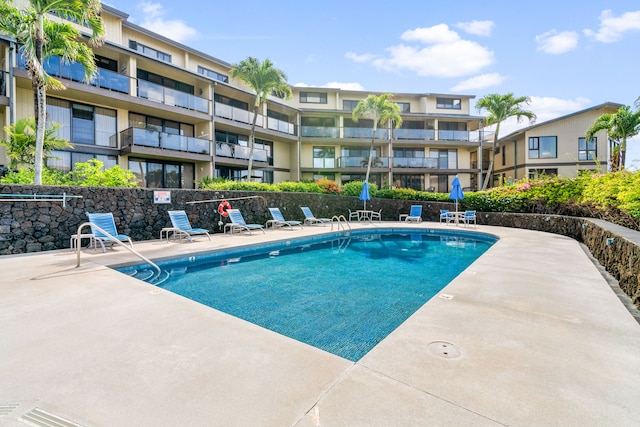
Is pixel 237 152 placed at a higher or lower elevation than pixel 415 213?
higher

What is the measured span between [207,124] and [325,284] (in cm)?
1434

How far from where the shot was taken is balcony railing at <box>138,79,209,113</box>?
47.5ft

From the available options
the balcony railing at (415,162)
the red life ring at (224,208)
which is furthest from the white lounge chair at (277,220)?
the balcony railing at (415,162)

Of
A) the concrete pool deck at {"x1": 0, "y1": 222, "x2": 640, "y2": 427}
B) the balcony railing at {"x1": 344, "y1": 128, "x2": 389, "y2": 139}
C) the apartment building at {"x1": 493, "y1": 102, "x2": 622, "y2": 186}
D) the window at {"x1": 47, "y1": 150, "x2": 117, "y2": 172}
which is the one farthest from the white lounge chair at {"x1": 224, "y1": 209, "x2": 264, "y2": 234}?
the apartment building at {"x1": 493, "y1": 102, "x2": 622, "y2": 186}

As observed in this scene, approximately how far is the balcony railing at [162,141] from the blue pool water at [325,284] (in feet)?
28.3

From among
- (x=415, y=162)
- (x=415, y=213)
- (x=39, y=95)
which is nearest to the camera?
(x=39, y=95)

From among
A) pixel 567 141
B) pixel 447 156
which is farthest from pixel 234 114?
pixel 567 141

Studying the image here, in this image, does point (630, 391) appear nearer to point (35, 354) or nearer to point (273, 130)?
point (35, 354)

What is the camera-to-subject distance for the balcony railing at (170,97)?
570 inches

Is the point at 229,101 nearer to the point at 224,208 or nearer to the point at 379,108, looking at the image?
the point at 379,108

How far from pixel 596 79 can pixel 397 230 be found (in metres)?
11.7

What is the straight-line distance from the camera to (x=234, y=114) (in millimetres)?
18672

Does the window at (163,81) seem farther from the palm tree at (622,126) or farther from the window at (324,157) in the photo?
the palm tree at (622,126)

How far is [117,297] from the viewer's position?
168 inches
